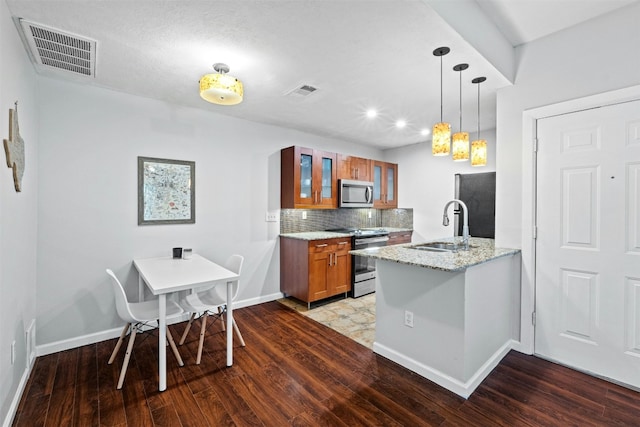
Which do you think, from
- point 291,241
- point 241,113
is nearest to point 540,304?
point 291,241

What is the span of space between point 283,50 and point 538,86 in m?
2.18

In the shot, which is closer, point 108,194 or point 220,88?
point 220,88

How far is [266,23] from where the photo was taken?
1.83 m

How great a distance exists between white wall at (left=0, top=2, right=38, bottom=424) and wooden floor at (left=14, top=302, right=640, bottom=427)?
0.35 metres

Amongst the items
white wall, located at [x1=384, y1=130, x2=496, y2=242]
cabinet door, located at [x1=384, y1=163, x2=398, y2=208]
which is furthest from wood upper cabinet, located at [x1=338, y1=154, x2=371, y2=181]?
white wall, located at [x1=384, y1=130, x2=496, y2=242]

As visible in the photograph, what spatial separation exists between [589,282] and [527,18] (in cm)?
209

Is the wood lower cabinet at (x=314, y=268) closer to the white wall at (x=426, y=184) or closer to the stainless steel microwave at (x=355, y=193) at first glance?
the stainless steel microwave at (x=355, y=193)

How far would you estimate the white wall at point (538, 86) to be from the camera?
2090 millimetres

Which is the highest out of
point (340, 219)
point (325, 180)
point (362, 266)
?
point (325, 180)

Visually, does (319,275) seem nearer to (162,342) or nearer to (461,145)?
(162,342)

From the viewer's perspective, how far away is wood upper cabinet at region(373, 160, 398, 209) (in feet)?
16.7

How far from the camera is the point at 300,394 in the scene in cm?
203

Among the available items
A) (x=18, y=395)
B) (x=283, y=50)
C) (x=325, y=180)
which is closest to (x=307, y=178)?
(x=325, y=180)

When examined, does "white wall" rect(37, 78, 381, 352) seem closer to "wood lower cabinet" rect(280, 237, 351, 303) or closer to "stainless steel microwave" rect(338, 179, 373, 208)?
"wood lower cabinet" rect(280, 237, 351, 303)
